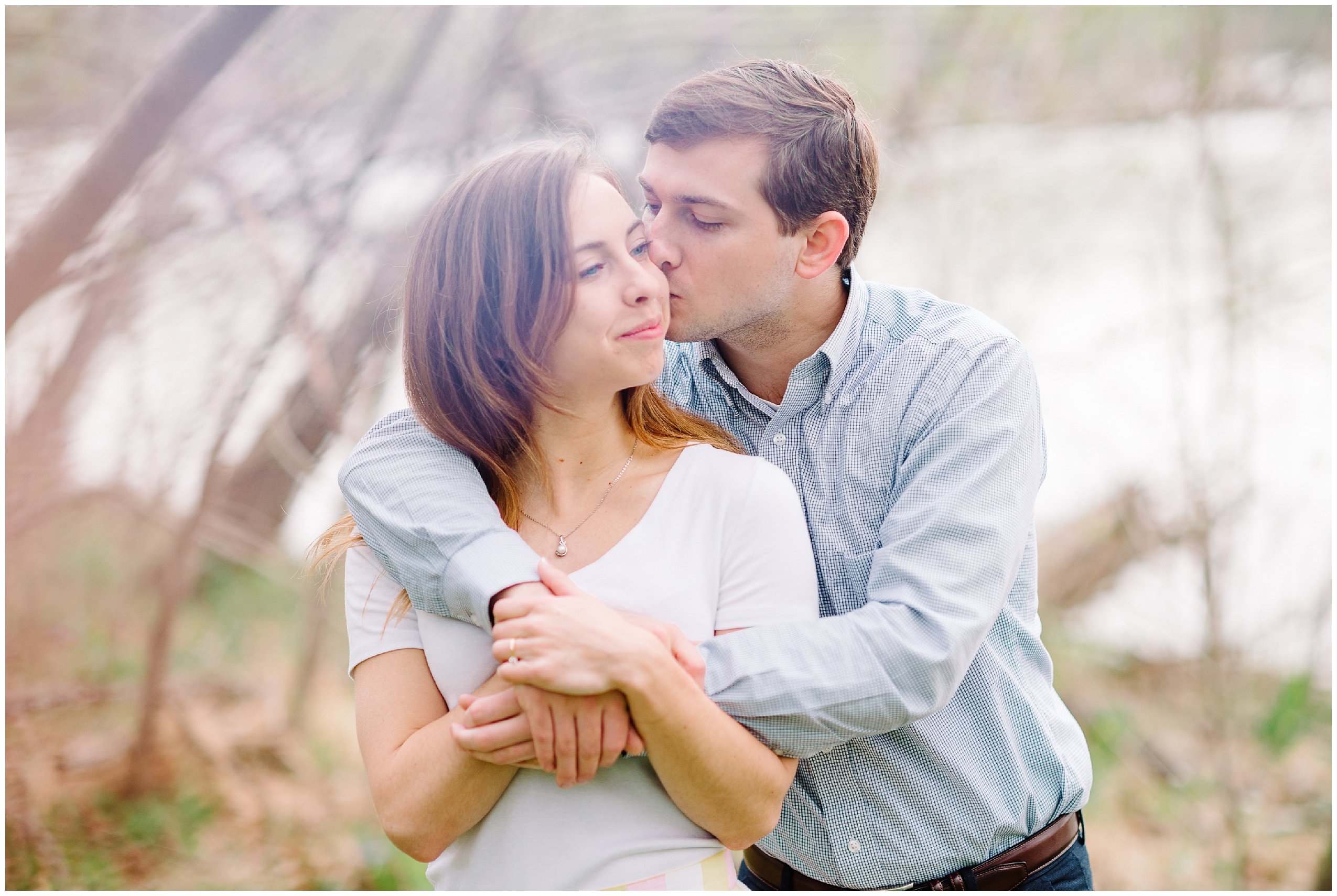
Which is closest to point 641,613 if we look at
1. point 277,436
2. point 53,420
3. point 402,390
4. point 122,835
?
point 402,390

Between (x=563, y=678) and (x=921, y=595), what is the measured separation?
523 millimetres

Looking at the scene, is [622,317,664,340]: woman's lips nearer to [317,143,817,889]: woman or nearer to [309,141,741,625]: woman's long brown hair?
[317,143,817,889]: woman

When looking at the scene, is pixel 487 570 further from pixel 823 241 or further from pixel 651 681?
pixel 823 241

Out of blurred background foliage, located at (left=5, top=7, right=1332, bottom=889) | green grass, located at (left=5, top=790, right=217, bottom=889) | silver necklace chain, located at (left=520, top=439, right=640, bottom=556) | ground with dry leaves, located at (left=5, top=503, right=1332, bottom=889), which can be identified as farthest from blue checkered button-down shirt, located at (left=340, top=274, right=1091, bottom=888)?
green grass, located at (left=5, top=790, right=217, bottom=889)

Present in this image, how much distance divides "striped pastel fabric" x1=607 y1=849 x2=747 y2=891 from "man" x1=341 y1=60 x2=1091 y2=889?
0.64 feet

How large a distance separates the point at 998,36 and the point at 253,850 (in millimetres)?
4916

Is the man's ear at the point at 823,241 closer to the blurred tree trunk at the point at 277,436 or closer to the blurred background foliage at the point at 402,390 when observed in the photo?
the blurred background foliage at the point at 402,390

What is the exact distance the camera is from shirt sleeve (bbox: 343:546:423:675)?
4.83ft

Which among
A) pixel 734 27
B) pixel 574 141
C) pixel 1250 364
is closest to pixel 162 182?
pixel 734 27

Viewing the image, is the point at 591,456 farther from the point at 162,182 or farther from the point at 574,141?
the point at 162,182

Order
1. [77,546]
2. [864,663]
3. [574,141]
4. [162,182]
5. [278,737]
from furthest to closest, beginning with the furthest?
1. [278,737]
2. [77,546]
3. [162,182]
4. [574,141]
5. [864,663]

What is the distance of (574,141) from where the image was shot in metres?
1.61

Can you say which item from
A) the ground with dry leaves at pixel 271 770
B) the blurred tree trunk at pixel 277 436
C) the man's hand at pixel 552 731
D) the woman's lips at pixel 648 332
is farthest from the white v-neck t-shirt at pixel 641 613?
the ground with dry leaves at pixel 271 770

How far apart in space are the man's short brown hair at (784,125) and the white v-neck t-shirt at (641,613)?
2.08ft
